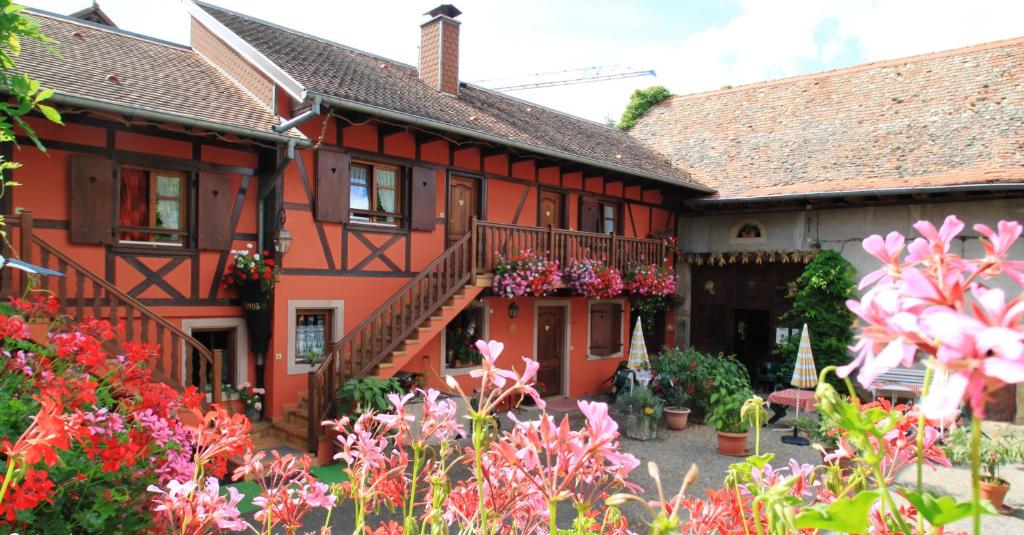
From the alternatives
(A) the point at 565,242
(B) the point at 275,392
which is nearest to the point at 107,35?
(B) the point at 275,392

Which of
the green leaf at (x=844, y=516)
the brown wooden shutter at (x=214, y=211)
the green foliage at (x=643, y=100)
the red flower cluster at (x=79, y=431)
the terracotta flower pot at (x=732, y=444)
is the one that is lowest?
the terracotta flower pot at (x=732, y=444)

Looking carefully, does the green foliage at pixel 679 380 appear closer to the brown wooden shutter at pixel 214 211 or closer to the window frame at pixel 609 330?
the window frame at pixel 609 330

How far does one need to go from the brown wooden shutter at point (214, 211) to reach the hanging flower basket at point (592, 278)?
5993mm

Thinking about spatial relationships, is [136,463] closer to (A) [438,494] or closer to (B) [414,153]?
(A) [438,494]

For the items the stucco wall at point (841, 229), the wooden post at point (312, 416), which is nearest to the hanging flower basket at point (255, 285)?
the wooden post at point (312, 416)

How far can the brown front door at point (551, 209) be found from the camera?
1403 centimetres

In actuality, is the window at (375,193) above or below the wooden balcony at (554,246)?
above

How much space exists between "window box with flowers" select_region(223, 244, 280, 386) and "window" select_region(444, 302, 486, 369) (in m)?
3.44

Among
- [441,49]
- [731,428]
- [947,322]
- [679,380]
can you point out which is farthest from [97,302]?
[679,380]

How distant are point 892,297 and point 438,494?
1.02 meters

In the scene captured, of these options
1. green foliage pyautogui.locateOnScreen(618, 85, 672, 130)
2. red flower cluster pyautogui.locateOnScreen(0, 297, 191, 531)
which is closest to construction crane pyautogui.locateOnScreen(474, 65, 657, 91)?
green foliage pyautogui.locateOnScreen(618, 85, 672, 130)

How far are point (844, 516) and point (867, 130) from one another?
16911 mm

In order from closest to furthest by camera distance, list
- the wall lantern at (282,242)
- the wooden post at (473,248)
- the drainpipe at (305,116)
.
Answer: the drainpipe at (305,116)
the wall lantern at (282,242)
the wooden post at (473,248)

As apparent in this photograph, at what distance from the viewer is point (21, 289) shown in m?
7.21
